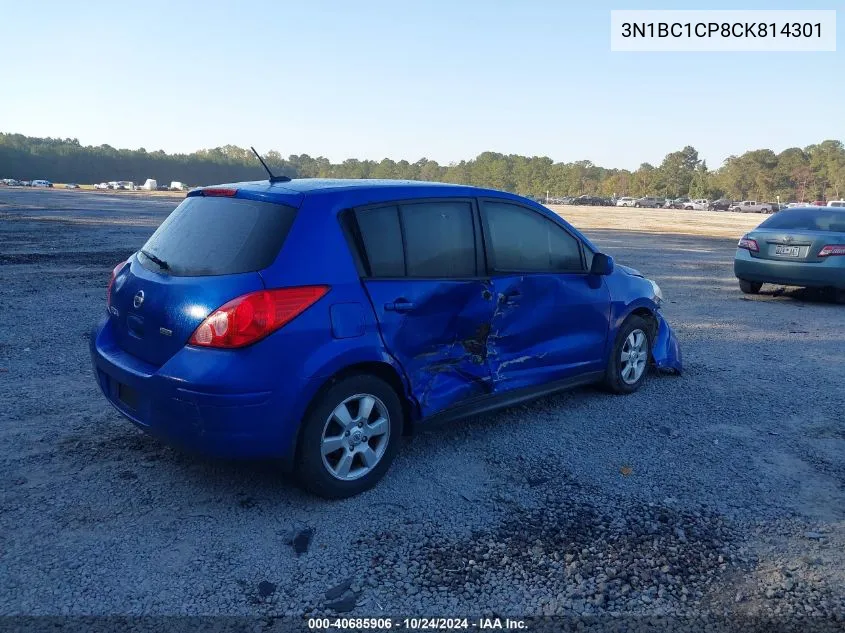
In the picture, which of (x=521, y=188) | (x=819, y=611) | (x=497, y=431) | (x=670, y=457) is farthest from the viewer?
(x=521, y=188)

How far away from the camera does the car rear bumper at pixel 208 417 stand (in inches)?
136

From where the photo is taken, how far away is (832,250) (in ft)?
34.8

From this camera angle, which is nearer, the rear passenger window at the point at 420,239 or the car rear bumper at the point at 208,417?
the car rear bumper at the point at 208,417

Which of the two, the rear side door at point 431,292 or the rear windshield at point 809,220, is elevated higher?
the rear windshield at point 809,220

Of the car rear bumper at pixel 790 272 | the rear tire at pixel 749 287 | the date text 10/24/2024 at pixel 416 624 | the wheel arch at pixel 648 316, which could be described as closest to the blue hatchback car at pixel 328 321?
the date text 10/24/2024 at pixel 416 624

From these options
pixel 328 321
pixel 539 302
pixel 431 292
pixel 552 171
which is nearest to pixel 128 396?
pixel 328 321

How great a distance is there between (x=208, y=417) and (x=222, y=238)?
98cm

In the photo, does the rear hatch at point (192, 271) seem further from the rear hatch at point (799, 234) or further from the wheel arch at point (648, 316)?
the rear hatch at point (799, 234)

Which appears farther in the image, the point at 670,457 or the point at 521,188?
the point at 521,188

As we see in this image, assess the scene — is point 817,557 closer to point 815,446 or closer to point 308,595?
point 815,446

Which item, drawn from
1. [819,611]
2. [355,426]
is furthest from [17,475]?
[819,611]

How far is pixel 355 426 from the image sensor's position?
3.88m

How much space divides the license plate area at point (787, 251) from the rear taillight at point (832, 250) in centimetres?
32

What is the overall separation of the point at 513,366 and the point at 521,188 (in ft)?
612
